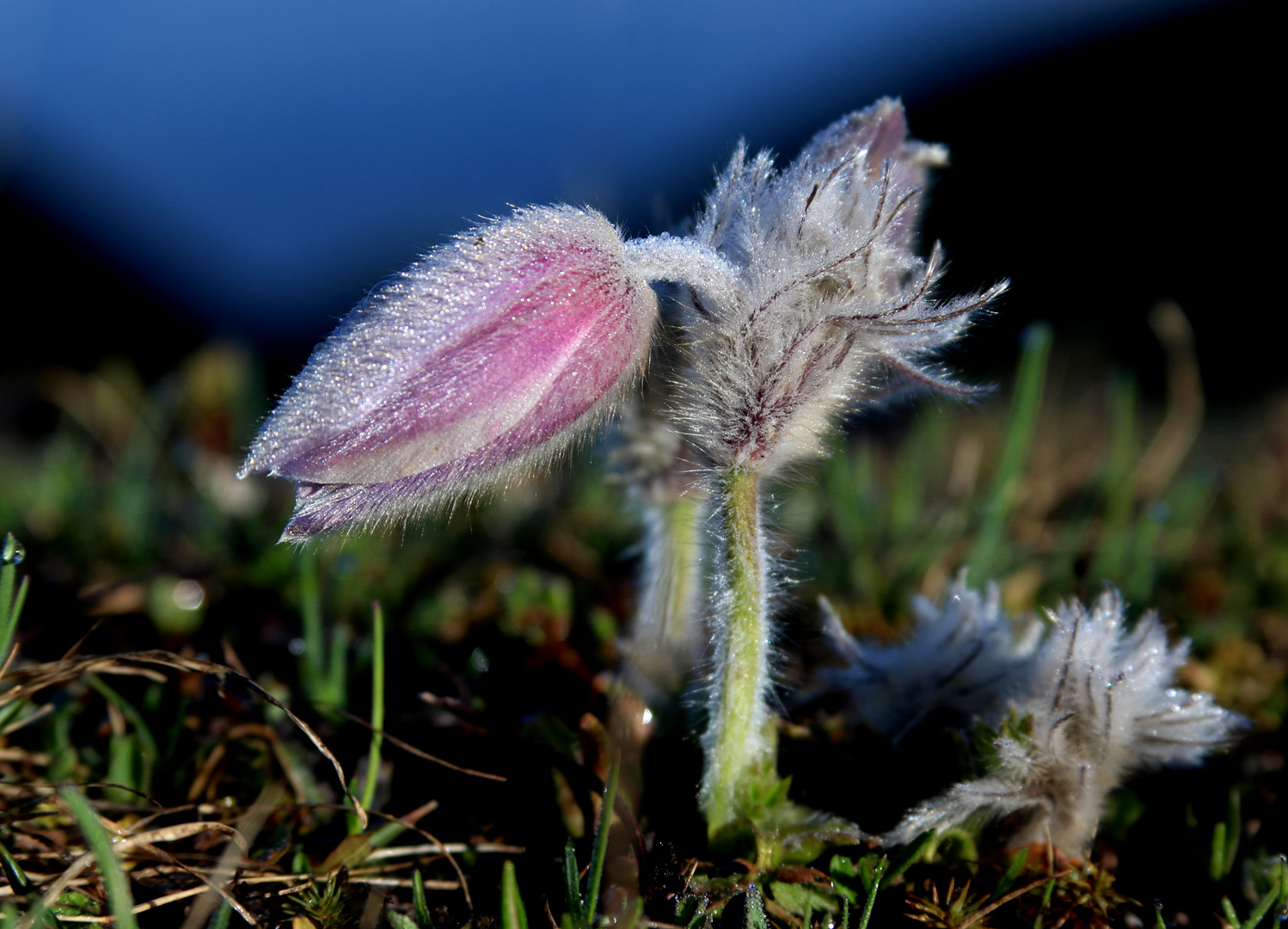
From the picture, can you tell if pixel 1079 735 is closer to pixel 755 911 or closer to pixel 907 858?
pixel 907 858

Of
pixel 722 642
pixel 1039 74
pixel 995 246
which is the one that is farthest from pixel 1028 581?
pixel 1039 74

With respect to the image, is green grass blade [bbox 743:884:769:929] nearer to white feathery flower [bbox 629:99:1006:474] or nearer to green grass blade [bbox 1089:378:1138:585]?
white feathery flower [bbox 629:99:1006:474]

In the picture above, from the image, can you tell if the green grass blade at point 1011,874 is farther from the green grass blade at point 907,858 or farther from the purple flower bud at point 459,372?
the purple flower bud at point 459,372

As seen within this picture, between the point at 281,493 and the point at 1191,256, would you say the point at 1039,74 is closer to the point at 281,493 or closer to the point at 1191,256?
the point at 1191,256

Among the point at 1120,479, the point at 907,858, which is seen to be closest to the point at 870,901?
the point at 907,858

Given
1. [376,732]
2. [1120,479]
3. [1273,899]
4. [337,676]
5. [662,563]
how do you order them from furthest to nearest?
[1120,479], [662,563], [337,676], [376,732], [1273,899]

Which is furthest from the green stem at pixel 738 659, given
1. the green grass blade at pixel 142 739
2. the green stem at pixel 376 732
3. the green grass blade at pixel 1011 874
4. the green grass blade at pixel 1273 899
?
the green grass blade at pixel 142 739
